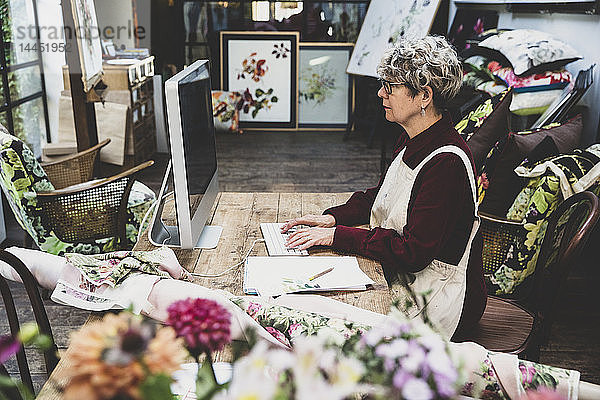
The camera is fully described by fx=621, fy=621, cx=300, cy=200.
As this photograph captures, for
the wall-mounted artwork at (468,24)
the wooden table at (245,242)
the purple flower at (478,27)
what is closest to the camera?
the wooden table at (245,242)

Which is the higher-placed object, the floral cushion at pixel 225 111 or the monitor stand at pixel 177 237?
the monitor stand at pixel 177 237

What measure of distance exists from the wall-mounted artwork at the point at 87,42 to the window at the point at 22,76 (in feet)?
2.26

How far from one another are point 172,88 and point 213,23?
5.85m

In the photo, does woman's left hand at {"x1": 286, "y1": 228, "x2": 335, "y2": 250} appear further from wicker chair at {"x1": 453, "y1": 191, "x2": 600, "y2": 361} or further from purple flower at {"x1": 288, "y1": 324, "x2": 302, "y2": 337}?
purple flower at {"x1": 288, "y1": 324, "x2": 302, "y2": 337}

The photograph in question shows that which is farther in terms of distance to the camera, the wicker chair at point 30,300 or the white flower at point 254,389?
the wicker chair at point 30,300

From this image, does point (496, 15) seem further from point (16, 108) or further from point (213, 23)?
point (16, 108)

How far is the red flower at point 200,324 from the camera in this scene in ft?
1.82

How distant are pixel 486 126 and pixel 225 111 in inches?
173

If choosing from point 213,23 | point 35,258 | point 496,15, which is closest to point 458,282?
point 35,258

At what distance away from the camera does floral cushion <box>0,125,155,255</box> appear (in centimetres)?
263

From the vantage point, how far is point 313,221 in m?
2.05

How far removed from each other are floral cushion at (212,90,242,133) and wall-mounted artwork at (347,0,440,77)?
141 centimetres

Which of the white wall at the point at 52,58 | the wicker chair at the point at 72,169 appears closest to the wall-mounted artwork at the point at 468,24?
the wicker chair at the point at 72,169

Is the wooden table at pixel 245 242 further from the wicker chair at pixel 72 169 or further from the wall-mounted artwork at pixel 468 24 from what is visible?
the wall-mounted artwork at pixel 468 24
